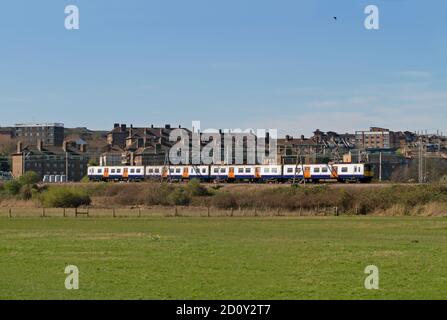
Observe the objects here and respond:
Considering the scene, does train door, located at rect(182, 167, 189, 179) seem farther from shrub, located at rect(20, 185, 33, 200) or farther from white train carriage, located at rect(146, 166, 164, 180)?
shrub, located at rect(20, 185, 33, 200)

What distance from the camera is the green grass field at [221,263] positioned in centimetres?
2159

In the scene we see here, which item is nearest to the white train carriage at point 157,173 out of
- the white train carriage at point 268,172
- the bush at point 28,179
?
the bush at point 28,179

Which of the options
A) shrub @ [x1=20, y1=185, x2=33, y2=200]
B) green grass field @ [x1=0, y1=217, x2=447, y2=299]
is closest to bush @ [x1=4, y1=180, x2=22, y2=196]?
shrub @ [x1=20, y1=185, x2=33, y2=200]

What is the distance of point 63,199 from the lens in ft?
305

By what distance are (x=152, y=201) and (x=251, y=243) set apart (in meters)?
60.5

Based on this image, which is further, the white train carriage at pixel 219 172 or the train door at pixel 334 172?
the white train carriage at pixel 219 172

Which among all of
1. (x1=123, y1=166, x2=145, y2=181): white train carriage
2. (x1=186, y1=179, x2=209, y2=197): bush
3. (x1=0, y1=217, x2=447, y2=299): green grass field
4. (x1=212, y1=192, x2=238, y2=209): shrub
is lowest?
(x1=212, y1=192, x2=238, y2=209): shrub

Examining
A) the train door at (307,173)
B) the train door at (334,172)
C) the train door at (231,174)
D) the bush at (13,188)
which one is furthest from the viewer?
the train door at (231,174)

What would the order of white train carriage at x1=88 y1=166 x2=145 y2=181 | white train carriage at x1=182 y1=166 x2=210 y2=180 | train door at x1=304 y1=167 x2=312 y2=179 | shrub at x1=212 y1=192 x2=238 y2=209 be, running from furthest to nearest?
white train carriage at x1=88 y1=166 x2=145 y2=181, white train carriage at x1=182 y1=166 x2=210 y2=180, train door at x1=304 y1=167 x2=312 y2=179, shrub at x1=212 y1=192 x2=238 y2=209

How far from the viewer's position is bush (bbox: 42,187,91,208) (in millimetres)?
92250

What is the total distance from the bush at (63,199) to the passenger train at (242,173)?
24.3m

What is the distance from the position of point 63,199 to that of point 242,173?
1114 inches

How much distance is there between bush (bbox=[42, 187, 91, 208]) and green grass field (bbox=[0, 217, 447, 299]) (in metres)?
45.9

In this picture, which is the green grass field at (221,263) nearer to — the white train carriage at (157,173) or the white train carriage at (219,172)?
the white train carriage at (219,172)
